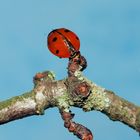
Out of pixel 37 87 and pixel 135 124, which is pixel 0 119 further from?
pixel 135 124

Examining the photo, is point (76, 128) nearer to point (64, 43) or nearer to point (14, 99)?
point (14, 99)

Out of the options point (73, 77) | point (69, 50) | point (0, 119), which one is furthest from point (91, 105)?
point (0, 119)

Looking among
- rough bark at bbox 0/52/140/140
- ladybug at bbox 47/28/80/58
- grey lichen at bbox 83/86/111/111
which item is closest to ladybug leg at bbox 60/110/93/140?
rough bark at bbox 0/52/140/140

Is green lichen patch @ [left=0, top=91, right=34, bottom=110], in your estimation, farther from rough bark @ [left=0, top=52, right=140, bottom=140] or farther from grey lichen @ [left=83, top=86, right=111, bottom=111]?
grey lichen @ [left=83, top=86, right=111, bottom=111]

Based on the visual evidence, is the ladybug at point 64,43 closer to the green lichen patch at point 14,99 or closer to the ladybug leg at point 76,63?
the ladybug leg at point 76,63

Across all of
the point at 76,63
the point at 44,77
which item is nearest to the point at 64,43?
the point at 76,63

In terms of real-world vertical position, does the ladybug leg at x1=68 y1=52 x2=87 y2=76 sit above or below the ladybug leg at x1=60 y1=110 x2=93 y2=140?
above

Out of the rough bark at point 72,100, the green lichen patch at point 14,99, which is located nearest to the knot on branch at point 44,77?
the rough bark at point 72,100
